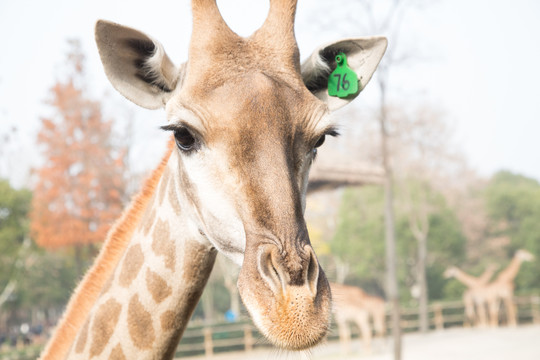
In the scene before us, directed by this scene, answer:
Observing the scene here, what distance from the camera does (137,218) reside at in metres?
2.80

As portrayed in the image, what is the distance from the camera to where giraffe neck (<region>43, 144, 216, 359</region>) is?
2.35 meters

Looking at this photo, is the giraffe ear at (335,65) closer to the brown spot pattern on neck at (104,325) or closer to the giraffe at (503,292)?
the brown spot pattern on neck at (104,325)

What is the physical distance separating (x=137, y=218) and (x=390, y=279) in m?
9.74

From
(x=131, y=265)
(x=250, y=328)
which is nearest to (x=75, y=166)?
(x=250, y=328)

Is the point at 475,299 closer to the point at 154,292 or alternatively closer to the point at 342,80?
the point at 342,80

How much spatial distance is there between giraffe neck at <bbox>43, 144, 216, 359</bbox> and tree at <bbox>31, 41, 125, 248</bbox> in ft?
50.8

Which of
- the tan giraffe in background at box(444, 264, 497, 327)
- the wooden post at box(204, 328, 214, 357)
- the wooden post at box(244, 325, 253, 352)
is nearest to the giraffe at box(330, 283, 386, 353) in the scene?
the wooden post at box(244, 325, 253, 352)

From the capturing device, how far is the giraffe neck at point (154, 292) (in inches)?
92.4

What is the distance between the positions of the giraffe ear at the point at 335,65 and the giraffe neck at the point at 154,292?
83 centimetres

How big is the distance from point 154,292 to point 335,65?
4.82 feet

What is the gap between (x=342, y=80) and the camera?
2615 mm

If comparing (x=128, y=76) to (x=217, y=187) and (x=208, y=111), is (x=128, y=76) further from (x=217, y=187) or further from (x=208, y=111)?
(x=217, y=187)

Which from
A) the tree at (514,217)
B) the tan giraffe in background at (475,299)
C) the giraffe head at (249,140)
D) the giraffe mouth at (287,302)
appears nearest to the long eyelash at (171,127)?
the giraffe head at (249,140)

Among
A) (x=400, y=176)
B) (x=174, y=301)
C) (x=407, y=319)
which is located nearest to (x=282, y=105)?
(x=174, y=301)
